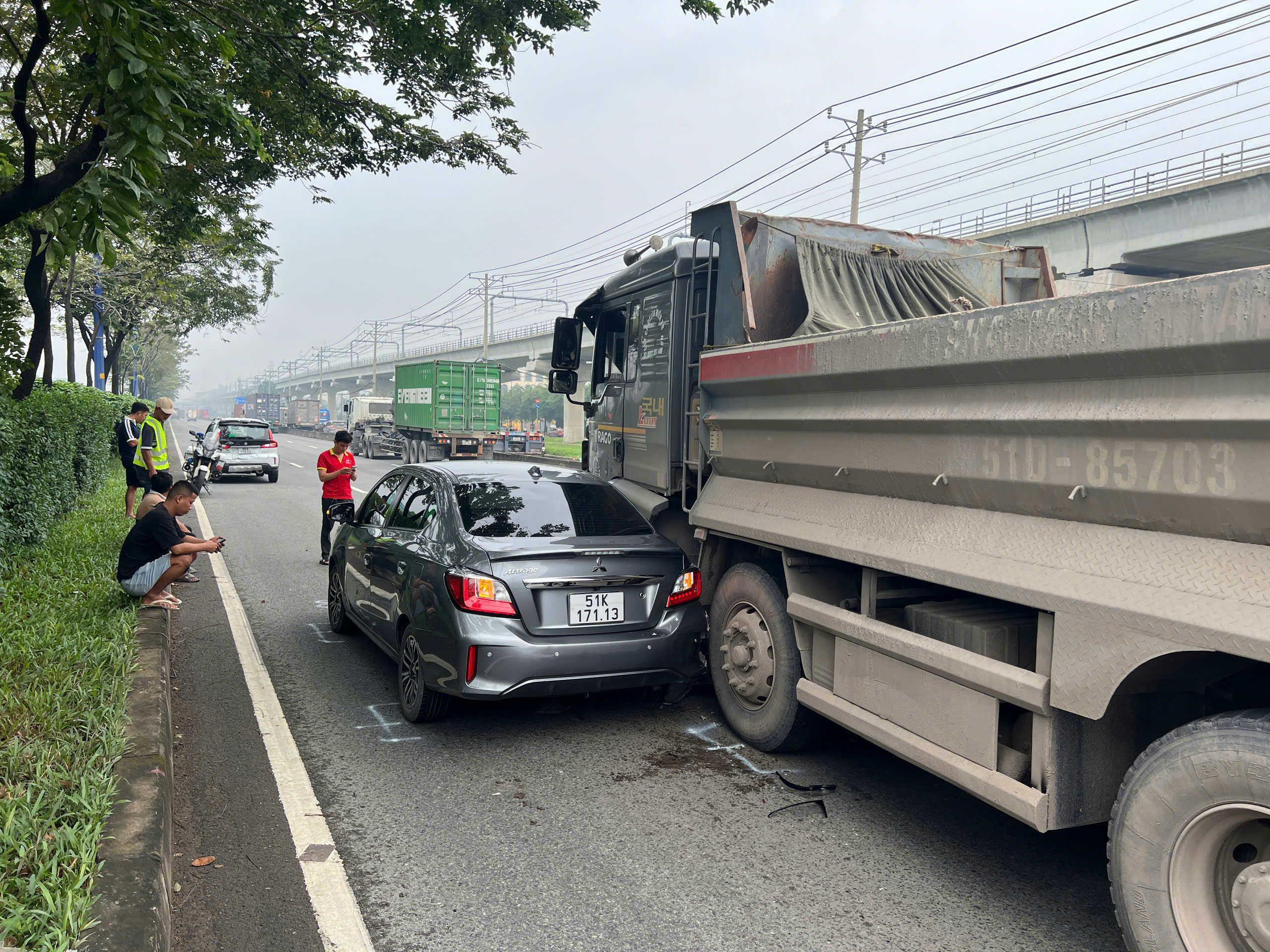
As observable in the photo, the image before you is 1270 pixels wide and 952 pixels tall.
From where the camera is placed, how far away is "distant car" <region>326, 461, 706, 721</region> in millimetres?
4402

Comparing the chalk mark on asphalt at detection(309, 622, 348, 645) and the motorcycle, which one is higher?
the motorcycle

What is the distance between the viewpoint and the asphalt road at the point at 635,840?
2.96 meters

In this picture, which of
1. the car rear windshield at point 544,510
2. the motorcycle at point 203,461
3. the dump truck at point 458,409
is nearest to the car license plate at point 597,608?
the car rear windshield at point 544,510

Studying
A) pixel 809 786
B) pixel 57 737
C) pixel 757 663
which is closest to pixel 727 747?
pixel 757 663

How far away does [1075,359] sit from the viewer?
2.74 m

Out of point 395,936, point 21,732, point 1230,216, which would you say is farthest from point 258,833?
point 1230,216

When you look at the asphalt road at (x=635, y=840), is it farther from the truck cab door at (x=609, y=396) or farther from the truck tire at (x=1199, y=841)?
the truck cab door at (x=609, y=396)

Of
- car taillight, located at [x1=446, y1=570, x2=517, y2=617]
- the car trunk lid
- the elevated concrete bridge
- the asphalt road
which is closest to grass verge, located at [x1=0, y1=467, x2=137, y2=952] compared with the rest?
the asphalt road

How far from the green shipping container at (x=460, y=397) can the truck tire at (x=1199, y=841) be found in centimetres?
3028

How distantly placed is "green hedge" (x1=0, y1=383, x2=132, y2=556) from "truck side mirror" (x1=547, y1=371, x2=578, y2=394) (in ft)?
15.4

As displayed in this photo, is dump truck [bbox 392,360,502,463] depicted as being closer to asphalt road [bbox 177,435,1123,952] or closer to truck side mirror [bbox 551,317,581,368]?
truck side mirror [bbox 551,317,581,368]

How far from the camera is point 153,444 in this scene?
10.6 meters

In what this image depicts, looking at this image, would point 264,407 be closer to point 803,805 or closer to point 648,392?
point 648,392

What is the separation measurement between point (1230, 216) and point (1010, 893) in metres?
20.5
